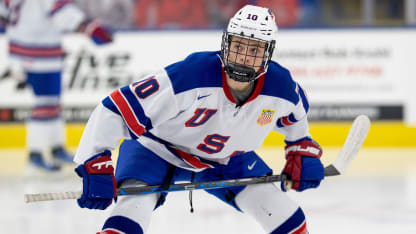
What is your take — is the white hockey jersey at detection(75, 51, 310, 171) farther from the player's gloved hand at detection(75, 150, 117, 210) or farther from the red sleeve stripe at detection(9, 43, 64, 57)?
the red sleeve stripe at detection(9, 43, 64, 57)

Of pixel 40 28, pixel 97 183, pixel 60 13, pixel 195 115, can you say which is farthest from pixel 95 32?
pixel 97 183

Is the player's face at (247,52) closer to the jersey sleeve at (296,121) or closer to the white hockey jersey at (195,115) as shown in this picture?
the white hockey jersey at (195,115)

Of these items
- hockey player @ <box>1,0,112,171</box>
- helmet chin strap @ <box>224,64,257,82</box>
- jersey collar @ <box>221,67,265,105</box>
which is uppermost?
helmet chin strap @ <box>224,64,257,82</box>

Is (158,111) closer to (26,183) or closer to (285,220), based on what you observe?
(285,220)

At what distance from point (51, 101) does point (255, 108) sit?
322cm

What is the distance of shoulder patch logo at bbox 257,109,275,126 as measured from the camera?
2184 mm

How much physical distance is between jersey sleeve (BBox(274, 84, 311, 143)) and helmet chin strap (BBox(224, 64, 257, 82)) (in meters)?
0.25

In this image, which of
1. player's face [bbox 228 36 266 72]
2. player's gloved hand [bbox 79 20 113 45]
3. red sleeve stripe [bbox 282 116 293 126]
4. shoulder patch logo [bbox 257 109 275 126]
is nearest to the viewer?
player's face [bbox 228 36 266 72]

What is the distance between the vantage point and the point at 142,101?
2020 millimetres

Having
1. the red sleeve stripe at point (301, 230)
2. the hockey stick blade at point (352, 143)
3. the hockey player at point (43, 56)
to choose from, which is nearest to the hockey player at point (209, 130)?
the red sleeve stripe at point (301, 230)

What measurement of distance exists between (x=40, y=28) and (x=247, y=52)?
132 inches

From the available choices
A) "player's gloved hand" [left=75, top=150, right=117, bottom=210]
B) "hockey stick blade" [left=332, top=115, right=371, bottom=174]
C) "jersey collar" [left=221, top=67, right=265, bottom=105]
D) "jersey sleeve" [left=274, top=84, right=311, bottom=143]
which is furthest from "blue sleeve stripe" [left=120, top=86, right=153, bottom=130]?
"hockey stick blade" [left=332, top=115, right=371, bottom=174]

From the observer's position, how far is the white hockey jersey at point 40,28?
5039 mm

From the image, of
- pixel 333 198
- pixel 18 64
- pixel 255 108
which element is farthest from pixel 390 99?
pixel 255 108
